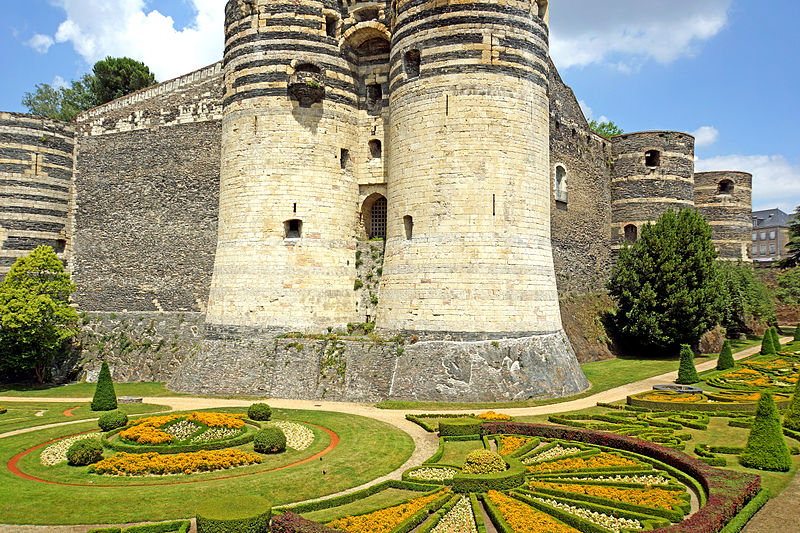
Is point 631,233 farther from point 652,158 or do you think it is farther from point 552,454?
point 552,454

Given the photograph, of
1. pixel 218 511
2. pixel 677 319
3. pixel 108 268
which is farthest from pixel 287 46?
pixel 677 319

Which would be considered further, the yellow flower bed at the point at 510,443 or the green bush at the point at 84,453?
the yellow flower bed at the point at 510,443

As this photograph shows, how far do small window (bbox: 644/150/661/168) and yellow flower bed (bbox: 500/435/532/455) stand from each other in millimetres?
32413

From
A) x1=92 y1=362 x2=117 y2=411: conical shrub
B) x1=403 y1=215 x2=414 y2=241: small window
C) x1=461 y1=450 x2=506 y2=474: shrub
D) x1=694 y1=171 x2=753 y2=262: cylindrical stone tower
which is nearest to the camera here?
x1=461 y1=450 x2=506 y2=474: shrub

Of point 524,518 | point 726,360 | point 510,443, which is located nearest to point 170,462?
point 524,518

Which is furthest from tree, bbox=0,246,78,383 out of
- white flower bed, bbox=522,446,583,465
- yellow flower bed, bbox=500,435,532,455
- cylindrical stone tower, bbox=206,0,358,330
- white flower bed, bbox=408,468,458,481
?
white flower bed, bbox=522,446,583,465

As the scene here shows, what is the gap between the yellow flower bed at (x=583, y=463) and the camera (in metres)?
15.6

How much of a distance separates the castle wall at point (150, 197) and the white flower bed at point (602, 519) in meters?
24.4

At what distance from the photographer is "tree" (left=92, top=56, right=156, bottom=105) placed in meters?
53.2

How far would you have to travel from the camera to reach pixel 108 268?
35406 mm

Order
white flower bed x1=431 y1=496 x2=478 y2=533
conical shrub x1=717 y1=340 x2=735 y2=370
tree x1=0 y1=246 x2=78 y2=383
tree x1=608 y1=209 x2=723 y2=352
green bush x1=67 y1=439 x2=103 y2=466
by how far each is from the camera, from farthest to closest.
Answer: tree x1=608 y1=209 x2=723 y2=352, conical shrub x1=717 y1=340 x2=735 y2=370, tree x1=0 y1=246 x2=78 y2=383, green bush x1=67 y1=439 x2=103 y2=466, white flower bed x1=431 y1=496 x2=478 y2=533

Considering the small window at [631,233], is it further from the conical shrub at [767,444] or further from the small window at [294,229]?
the conical shrub at [767,444]

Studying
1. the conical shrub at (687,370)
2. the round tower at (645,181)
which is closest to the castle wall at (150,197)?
the conical shrub at (687,370)

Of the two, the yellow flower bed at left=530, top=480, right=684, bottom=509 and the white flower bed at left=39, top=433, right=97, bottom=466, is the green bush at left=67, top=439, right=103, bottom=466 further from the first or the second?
the yellow flower bed at left=530, top=480, right=684, bottom=509
